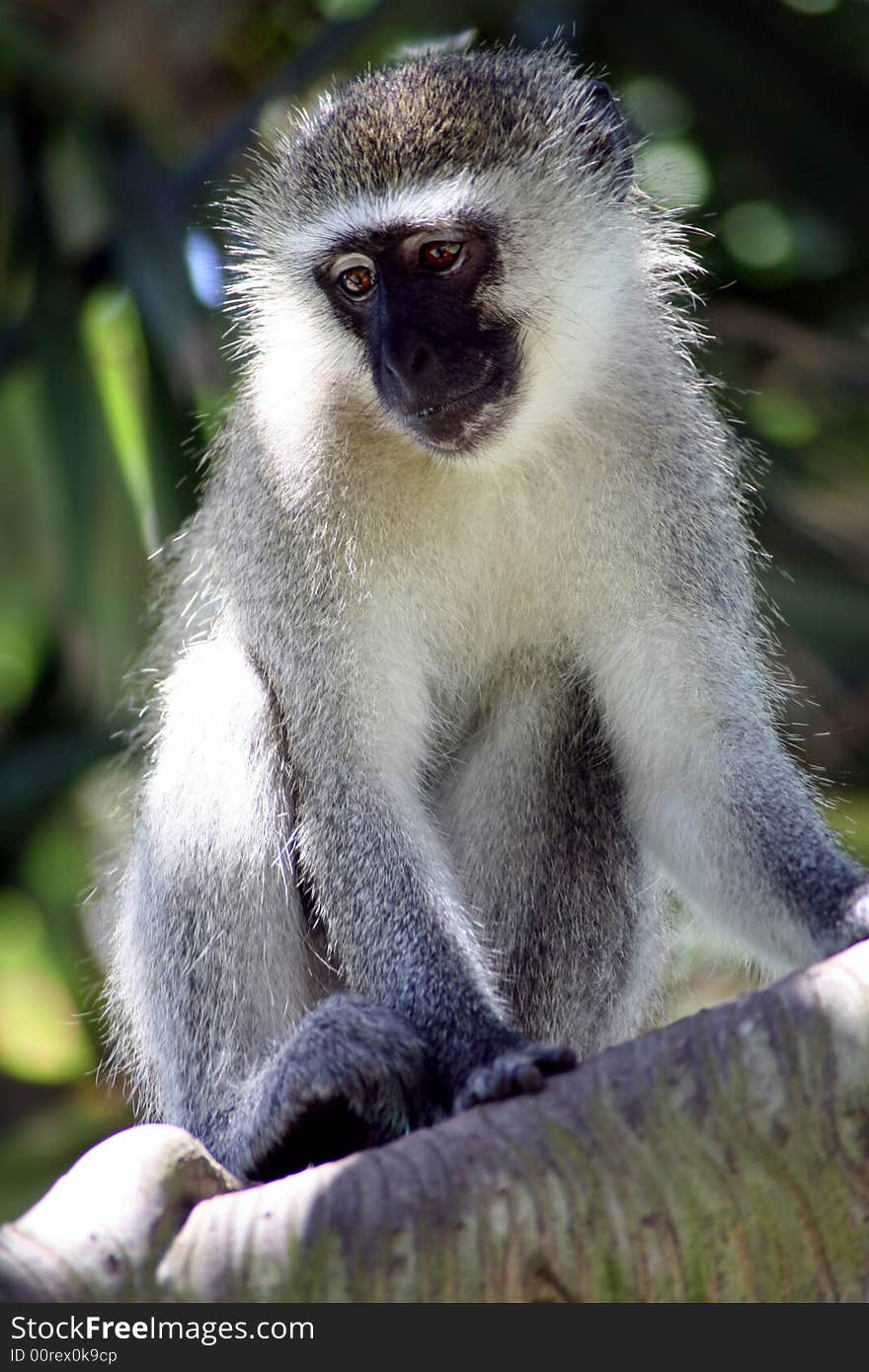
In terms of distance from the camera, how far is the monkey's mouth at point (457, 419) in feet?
11.7

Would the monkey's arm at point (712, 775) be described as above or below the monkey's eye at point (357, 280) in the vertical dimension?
below

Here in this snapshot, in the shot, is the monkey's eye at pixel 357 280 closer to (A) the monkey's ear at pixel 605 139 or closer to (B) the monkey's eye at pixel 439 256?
(B) the monkey's eye at pixel 439 256

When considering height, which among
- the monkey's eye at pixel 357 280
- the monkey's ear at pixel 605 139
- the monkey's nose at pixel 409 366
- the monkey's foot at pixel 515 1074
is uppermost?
the monkey's ear at pixel 605 139

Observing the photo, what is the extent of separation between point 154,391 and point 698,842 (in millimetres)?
3470

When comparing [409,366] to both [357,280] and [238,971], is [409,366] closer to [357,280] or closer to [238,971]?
[357,280]

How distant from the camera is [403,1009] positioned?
343 centimetres

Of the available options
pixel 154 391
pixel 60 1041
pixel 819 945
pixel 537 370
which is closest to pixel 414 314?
pixel 537 370

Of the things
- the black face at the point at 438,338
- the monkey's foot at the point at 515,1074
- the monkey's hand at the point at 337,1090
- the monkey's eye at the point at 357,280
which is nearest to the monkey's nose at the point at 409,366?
the black face at the point at 438,338

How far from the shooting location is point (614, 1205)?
2.52m

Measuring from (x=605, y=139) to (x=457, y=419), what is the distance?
1066 millimetres

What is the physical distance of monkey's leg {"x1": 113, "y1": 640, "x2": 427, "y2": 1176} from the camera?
3211mm

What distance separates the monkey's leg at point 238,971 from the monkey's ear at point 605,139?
4.66 feet

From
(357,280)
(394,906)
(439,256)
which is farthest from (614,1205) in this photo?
(357,280)

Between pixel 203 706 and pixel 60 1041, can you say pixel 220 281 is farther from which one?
pixel 60 1041
